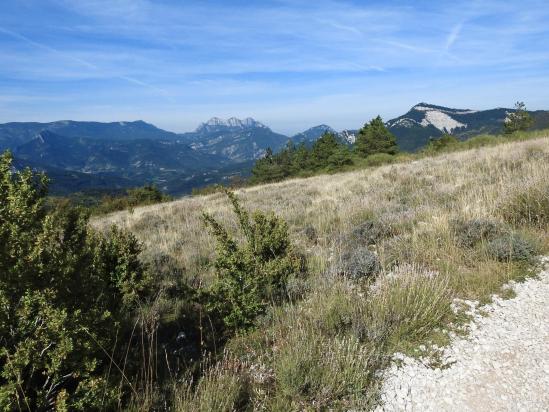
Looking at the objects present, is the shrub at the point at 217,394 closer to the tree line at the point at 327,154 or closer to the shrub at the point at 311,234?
the shrub at the point at 311,234

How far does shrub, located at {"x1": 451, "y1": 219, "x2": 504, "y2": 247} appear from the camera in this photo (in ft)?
18.2

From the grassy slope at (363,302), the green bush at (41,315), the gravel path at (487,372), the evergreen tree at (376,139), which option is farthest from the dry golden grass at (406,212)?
the evergreen tree at (376,139)

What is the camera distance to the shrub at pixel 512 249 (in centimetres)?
486

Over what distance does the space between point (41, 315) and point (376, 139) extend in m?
54.3

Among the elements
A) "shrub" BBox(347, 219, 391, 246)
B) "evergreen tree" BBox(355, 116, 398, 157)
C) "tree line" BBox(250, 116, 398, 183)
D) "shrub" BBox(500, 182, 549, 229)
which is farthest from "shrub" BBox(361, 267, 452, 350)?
"evergreen tree" BBox(355, 116, 398, 157)

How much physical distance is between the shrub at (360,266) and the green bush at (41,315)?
323cm

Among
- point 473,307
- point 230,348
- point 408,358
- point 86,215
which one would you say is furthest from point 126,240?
point 473,307

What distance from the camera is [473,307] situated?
4.06 m

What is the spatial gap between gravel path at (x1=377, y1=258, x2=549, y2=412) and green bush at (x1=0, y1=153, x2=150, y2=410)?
7.47 feet

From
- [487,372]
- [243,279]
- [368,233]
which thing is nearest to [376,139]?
[368,233]

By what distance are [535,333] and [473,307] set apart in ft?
2.03

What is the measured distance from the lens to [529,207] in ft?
21.0

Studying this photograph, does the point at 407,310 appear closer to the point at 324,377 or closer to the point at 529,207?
the point at 324,377

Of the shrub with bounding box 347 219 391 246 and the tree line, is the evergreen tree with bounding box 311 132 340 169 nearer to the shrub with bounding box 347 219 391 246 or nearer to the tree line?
the tree line
